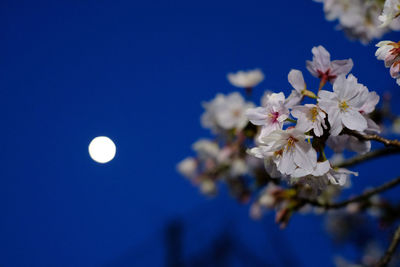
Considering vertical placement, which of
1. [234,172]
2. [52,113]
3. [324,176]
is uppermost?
[52,113]

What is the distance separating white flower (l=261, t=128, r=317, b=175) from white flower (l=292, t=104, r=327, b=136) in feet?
0.05

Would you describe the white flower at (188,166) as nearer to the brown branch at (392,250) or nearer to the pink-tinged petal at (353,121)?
the brown branch at (392,250)

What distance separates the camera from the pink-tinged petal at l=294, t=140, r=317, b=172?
1.48ft

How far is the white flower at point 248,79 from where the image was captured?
0.86 metres

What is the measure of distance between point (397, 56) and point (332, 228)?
1.30 meters

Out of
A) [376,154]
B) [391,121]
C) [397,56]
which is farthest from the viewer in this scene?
[391,121]

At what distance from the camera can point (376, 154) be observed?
2.46 ft

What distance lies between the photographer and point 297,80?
18.8 inches

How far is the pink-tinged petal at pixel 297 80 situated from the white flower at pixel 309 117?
0.05 m

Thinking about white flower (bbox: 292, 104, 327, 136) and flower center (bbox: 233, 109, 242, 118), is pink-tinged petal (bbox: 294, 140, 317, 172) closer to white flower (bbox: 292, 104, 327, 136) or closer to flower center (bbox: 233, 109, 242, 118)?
white flower (bbox: 292, 104, 327, 136)

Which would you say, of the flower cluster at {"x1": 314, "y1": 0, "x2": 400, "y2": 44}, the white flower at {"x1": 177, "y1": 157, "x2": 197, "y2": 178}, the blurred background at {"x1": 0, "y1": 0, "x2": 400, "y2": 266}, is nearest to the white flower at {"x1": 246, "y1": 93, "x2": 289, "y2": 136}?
the blurred background at {"x1": 0, "y1": 0, "x2": 400, "y2": 266}

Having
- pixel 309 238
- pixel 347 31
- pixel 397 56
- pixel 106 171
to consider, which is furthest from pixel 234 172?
pixel 309 238

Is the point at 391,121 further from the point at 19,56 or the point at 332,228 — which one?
the point at 19,56

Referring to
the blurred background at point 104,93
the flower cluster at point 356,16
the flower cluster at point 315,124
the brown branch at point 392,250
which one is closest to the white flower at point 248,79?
the blurred background at point 104,93
